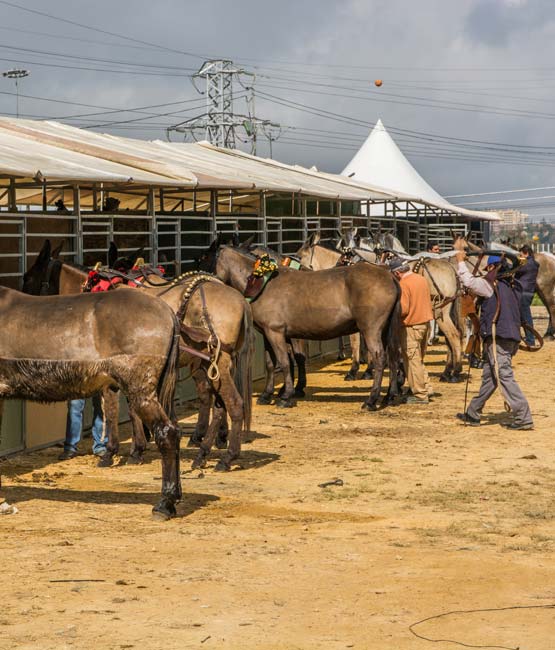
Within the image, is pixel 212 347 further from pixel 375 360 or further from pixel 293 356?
pixel 293 356

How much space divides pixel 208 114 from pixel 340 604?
53282mm

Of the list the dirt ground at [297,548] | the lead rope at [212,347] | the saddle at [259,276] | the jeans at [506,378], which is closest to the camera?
the dirt ground at [297,548]

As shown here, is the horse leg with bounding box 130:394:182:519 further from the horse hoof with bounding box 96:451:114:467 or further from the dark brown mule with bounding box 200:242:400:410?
the dark brown mule with bounding box 200:242:400:410

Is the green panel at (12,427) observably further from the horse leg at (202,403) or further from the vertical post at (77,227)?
the vertical post at (77,227)

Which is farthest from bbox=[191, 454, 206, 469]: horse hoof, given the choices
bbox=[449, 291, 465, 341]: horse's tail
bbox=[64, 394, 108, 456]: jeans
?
bbox=[449, 291, 465, 341]: horse's tail

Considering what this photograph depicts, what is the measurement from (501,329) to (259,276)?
140 inches

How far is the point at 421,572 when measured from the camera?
7398 millimetres

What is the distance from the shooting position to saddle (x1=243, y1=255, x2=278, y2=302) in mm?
15094

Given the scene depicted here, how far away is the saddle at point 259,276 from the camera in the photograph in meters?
15.1

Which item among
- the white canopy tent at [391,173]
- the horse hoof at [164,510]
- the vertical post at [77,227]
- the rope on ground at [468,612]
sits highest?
the white canopy tent at [391,173]

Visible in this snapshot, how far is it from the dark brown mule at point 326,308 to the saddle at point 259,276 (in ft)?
0.28

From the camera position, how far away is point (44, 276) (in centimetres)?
1132

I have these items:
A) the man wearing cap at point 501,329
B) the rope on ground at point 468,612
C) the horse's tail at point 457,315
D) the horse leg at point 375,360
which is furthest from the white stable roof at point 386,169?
the rope on ground at point 468,612

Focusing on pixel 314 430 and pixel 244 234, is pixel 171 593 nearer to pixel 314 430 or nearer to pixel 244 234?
pixel 314 430
